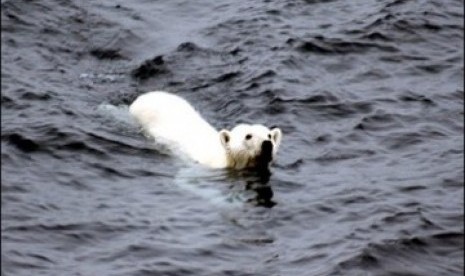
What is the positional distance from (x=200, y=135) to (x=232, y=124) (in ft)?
3.43

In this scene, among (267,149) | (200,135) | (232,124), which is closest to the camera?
(267,149)

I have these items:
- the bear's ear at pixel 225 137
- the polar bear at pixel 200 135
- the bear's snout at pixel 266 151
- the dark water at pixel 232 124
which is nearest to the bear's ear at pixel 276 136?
the polar bear at pixel 200 135

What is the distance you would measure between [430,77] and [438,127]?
243 cm

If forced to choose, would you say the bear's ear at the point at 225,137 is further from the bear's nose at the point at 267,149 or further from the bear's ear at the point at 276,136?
the bear's ear at the point at 276,136

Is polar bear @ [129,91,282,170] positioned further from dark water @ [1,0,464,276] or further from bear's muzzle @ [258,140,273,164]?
dark water @ [1,0,464,276]

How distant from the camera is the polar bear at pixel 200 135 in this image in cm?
1426

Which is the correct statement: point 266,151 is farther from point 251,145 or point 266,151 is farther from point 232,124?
point 232,124

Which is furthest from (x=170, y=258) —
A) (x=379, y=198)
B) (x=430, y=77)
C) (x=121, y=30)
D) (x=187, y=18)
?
(x=187, y=18)

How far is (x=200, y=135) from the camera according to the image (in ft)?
49.5

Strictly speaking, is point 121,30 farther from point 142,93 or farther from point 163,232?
point 163,232

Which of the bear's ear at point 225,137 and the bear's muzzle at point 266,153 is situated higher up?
the bear's ear at point 225,137

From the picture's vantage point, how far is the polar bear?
14.3 meters

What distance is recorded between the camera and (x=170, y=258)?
1091 cm

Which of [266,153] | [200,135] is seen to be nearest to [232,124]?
[200,135]
